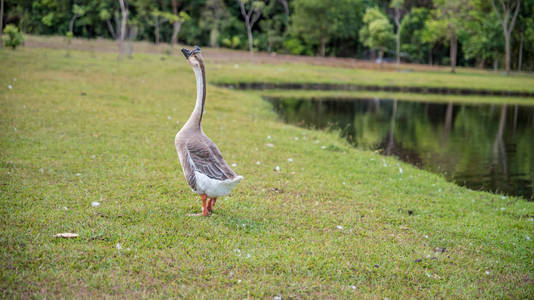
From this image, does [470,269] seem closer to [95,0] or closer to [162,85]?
[162,85]

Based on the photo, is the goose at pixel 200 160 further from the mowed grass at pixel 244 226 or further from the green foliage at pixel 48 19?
the green foliage at pixel 48 19

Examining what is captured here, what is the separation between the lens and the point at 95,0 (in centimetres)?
5709

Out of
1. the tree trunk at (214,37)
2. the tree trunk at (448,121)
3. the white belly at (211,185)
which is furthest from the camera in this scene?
the tree trunk at (214,37)

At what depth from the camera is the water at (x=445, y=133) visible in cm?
1269

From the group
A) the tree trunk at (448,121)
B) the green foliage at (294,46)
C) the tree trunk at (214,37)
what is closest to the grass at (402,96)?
the tree trunk at (448,121)

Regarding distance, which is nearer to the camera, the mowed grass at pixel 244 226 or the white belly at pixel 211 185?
the mowed grass at pixel 244 226

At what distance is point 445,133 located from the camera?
775 inches

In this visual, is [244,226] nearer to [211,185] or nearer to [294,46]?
[211,185]

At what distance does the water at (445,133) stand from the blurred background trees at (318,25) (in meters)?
26.7

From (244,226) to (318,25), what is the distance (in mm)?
60446

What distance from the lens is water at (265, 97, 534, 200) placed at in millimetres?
12688

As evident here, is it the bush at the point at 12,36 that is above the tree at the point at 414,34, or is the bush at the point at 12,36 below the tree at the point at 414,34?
below

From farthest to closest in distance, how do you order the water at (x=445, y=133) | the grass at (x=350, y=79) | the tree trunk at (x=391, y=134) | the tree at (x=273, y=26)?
the tree at (x=273, y=26), the grass at (x=350, y=79), the tree trunk at (x=391, y=134), the water at (x=445, y=133)

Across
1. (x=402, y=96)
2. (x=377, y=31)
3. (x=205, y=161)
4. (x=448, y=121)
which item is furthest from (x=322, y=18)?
(x=205, y=161)
